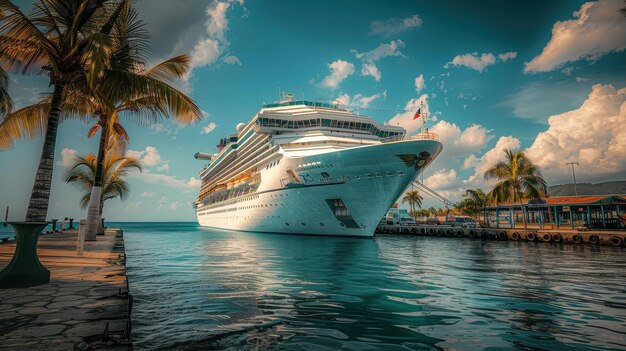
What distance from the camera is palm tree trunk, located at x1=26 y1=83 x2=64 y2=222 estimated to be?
6660 millimetres

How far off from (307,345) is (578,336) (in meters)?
4.14

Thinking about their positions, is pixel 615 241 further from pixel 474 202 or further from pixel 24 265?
pixel 24 265

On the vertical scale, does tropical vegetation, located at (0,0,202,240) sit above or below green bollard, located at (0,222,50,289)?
above

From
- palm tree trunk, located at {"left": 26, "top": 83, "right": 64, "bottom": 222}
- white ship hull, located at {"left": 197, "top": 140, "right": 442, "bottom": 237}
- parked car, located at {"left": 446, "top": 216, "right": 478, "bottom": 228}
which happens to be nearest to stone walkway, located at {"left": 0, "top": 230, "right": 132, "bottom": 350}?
palm tree trunk, located at {"left": 26, "top": 83, "right": 64, "bottom": 222}

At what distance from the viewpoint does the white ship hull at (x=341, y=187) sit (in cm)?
2202

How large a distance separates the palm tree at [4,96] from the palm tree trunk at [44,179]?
422 cm

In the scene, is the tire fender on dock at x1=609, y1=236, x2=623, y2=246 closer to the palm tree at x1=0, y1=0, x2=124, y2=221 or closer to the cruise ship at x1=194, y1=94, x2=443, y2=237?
the cruise ship at x1=194, y1=94, x2=443, y2=237

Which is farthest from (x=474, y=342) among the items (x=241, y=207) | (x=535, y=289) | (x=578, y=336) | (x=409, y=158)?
(x=241, y=207)

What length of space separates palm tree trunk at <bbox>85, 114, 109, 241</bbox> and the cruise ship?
43.3 ft

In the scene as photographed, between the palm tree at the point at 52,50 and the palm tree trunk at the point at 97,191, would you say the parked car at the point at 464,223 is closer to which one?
the palm tree trunk at the point at 97,191

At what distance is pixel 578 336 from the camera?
15.8 ft

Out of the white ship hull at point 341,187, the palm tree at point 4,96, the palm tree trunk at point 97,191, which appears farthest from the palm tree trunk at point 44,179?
the white ship hull at point 341,187

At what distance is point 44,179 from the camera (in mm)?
6801

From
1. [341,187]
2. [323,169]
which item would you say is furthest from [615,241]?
[323,169]
